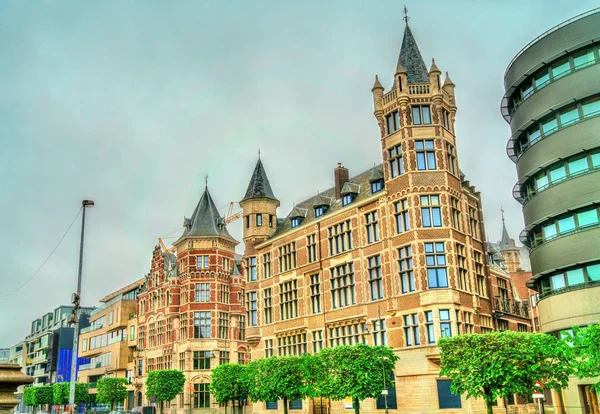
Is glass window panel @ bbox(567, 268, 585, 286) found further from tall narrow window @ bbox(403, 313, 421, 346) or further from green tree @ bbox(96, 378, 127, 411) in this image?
green tree @ bbox(96, 378, 127, 411)

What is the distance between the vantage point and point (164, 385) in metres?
62.2

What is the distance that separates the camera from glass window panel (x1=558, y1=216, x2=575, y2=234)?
4006cm

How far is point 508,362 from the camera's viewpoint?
30.0 m

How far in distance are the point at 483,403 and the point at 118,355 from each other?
64358mm

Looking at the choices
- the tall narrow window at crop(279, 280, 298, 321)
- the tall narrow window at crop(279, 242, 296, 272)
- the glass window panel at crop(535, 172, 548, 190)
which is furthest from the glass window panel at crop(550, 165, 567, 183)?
the tall narrow window at crop(279, 280, 298, 321)

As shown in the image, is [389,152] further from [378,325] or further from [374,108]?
[378,325]

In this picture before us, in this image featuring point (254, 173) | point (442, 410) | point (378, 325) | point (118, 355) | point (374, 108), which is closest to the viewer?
point (442, 410)

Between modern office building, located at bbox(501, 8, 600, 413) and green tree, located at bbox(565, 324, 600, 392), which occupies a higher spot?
modern office building, located at bbox(501, 8, 600, 413)

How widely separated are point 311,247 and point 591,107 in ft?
79.2

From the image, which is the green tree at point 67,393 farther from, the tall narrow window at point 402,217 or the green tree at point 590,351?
the green tree at point 590,351

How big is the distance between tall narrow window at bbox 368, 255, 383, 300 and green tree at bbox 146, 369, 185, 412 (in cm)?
2915

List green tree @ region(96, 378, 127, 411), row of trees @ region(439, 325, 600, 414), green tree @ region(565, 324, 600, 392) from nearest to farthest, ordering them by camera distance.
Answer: green tree @ region(565, 324, 600, 392)
row of trees @ region(439, 325, 600, 414)
green tree @ region(96, 378, 127, 411)

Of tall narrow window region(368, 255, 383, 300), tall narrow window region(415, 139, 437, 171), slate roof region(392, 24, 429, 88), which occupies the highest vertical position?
slate roof region(392, 24, 429, 88)

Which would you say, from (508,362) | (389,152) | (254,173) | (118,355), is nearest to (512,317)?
(389,152)
